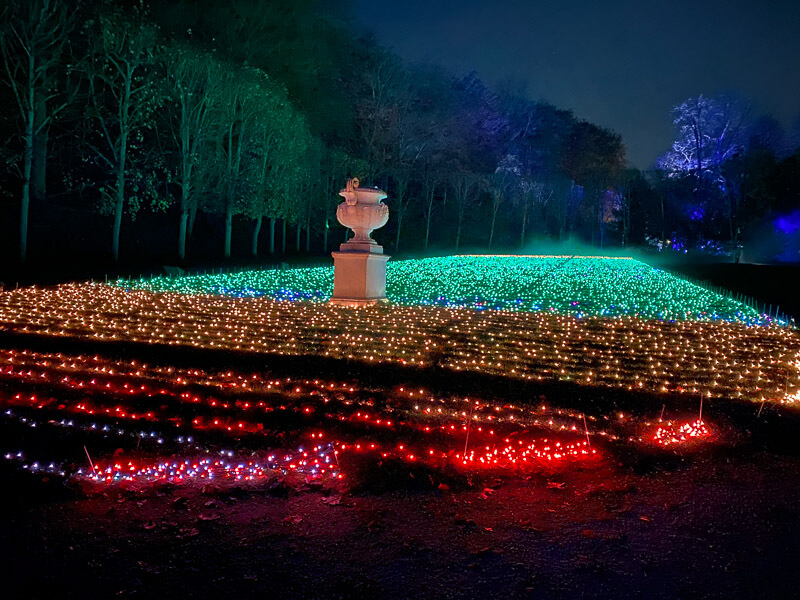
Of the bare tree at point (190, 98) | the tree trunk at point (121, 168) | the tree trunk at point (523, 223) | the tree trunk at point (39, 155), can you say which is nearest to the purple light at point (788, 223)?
the tree trunk at point (523, 223)

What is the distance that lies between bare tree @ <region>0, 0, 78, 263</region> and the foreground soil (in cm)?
1909

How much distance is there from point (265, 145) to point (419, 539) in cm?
2748

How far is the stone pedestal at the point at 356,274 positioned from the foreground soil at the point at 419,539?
8.32 metres

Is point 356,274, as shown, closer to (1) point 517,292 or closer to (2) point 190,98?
(1) point 517,292

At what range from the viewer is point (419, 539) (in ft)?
10.9

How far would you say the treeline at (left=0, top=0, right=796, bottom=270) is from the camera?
72.4 feet

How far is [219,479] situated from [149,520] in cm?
69

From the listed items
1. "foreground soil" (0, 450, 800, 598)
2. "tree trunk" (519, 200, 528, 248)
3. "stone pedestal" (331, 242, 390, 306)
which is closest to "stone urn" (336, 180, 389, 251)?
"stone pedestal" (331, 242, 390, 306)

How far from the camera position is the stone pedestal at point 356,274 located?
12117 mm

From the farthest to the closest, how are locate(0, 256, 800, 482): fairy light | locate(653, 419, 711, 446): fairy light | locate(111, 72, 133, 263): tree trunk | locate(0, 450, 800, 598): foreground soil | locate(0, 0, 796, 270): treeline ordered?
locate(0, 0, 796, 270): treeline → locate(111, 72, 133, 263): tree trunk → locate(653, 419, 711, 446): fairy light → locate(0, 256, 800, 482): fairy light → locate(0, 450, 800, 598): foreground soil

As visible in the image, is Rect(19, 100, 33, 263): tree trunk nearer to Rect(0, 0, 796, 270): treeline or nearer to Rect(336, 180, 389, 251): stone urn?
Rect(0, 0, 796, 270): treeline

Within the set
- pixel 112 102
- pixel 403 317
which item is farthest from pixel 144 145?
pixel 403 317

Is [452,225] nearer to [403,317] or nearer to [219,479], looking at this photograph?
[403,317]

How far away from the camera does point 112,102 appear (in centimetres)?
2536
